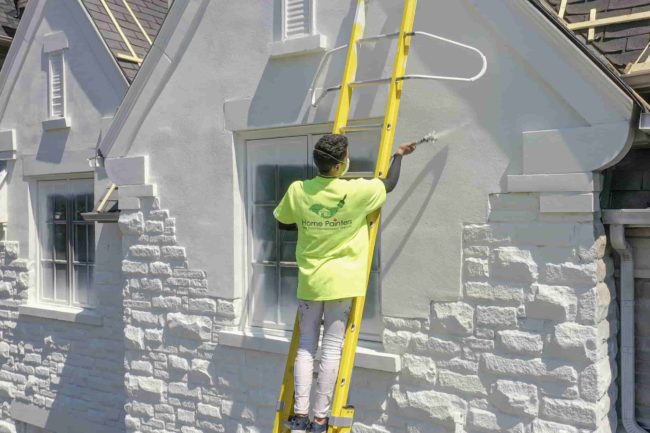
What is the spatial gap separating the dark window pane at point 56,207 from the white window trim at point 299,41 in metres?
4.09

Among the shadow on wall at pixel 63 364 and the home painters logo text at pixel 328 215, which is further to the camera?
the shadow on wall at pixel 63 364

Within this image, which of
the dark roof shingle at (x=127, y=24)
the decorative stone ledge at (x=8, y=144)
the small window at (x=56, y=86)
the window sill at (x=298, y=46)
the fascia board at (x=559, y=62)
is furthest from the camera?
the decorative stone ledge at (x=8, y=144)

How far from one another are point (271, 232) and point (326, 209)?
78.5 inches

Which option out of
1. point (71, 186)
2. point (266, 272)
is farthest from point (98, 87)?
point (266, 272)

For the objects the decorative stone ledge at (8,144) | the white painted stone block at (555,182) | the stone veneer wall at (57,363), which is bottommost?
the stone veneer wall at (57,363)

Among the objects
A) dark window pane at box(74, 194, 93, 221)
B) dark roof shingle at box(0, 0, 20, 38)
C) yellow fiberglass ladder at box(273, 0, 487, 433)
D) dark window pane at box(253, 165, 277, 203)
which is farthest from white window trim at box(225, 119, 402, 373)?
dark roof shingle at box(0, 0, 20, 38)

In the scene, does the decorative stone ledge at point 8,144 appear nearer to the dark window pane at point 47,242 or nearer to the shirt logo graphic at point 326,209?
the dark window pane at point 47,242

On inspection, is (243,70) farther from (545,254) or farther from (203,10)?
(545,254)

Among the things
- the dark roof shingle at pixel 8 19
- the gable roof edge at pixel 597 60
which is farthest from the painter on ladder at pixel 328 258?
the dark roof shingle at pixel 8 19

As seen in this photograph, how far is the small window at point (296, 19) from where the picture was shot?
5660 millimetres

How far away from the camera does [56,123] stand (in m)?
8.42

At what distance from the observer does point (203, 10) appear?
629cm

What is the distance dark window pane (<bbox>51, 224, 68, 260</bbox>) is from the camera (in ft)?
28.2

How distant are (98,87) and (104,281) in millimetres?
2183
